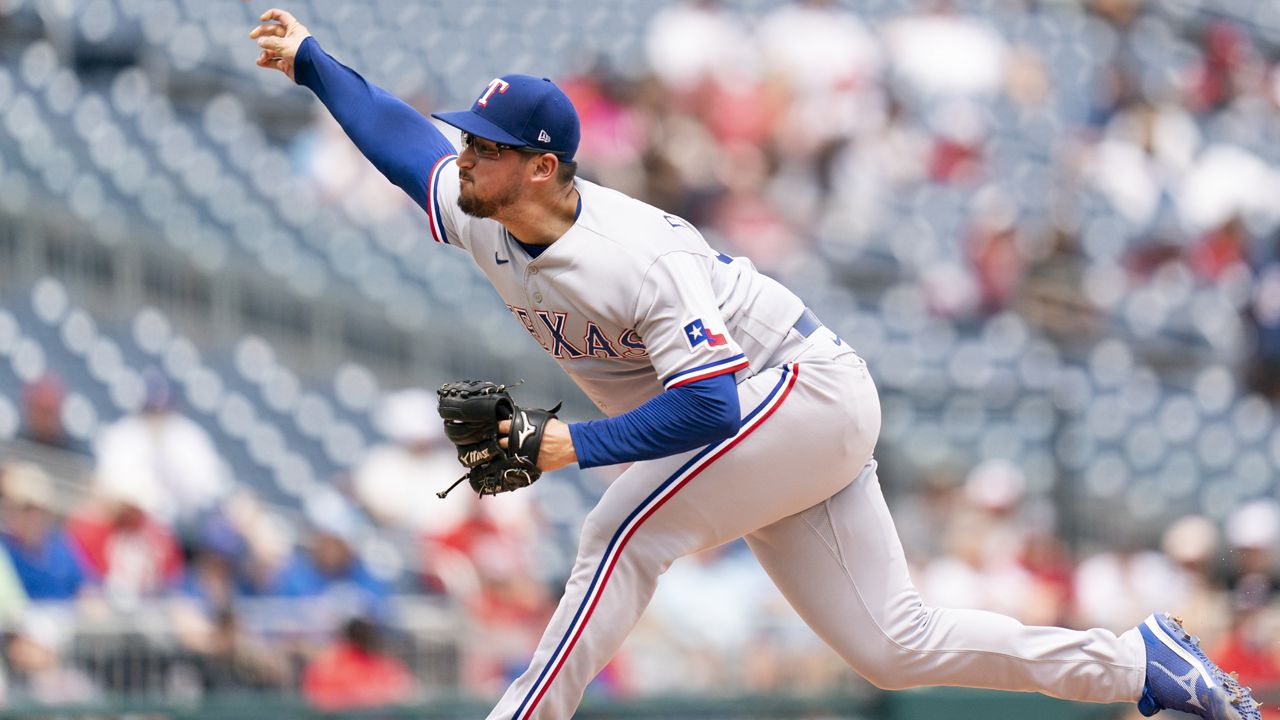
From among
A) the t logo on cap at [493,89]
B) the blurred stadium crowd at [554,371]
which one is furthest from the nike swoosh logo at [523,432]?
the blurred stadium crowd at [554,371]

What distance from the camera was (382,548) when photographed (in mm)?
8031

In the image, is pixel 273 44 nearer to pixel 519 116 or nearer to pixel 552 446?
pixel 519 116

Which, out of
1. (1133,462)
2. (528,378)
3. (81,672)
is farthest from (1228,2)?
(81,672)

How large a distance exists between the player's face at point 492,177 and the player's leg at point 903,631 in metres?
0.95

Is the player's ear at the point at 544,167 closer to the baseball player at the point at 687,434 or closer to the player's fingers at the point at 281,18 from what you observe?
the baseball player at the point at 687,434

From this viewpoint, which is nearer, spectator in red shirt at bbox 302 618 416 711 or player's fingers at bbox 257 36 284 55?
player's fingers at bbox 257 36 284 55

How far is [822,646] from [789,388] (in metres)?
3.88

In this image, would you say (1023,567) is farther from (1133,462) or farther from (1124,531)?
(1133,462)

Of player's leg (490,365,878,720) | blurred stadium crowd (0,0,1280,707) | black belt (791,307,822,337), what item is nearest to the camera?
player's leg (490,365,878,720)

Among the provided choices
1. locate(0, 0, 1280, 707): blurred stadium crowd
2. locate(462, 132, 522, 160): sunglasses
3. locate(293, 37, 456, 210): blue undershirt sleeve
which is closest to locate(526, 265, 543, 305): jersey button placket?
locate(462, 132, 522, 160): sunglasses

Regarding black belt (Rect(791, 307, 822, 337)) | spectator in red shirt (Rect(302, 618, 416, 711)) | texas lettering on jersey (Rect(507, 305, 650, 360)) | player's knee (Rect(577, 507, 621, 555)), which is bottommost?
spectator in red shirt (Rect(302, 618, 416, 711))

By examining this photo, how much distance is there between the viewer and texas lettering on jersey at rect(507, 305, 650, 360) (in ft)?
12.7

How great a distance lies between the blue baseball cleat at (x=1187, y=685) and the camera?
400 centimetres

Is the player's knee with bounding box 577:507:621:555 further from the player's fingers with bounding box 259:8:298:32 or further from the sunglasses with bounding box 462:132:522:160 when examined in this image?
the player's fingers with bounding box 259:8:298:32
